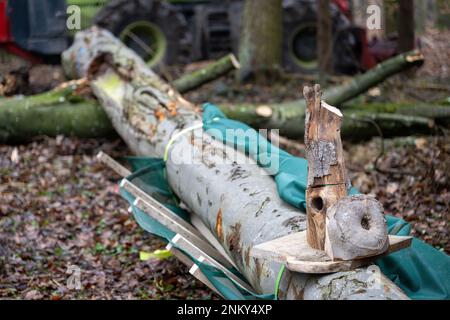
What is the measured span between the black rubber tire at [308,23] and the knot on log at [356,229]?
35.8 ft

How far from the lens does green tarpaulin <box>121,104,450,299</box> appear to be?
163 inches

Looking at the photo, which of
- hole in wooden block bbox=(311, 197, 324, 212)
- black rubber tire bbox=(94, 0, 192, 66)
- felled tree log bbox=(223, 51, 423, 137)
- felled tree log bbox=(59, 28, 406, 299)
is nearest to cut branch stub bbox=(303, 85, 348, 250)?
hole in wooden block bbox=(311, 197, 324, 212)

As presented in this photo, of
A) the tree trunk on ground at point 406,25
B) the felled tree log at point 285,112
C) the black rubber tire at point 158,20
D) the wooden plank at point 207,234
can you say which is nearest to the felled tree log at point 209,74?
the felled tree log at point 285,112

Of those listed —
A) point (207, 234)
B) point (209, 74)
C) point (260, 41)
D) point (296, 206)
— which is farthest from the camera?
point (260, 41)

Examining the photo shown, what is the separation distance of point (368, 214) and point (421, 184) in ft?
12.1

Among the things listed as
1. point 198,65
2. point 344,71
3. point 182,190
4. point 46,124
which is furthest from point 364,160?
point 198,65

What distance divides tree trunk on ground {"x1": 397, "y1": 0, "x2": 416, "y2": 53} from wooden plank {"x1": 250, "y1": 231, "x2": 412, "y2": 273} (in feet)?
30.0

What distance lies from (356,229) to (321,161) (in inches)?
20.4

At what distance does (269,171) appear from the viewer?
539cm

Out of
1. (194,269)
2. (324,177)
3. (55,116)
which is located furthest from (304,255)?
(55,116)

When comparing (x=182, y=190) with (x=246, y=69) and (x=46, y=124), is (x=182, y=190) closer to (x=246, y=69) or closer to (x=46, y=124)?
(x=46, y=124)

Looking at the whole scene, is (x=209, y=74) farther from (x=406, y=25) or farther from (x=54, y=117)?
(x=406, y=25)

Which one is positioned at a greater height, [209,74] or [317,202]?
[209,74]

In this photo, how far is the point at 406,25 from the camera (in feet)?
41.0
